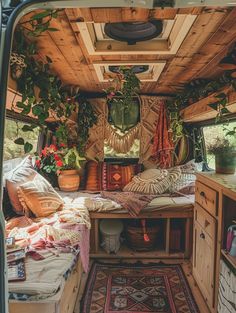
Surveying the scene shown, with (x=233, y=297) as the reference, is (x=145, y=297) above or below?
below

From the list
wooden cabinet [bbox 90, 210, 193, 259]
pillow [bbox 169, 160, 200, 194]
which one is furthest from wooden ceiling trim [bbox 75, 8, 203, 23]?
pillow [bbox 169, 160, 200, 194]

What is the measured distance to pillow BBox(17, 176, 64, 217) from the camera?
2.42 metres

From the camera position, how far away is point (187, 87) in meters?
3.23

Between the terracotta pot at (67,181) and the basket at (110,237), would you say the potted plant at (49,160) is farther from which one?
the basket at (110,237)

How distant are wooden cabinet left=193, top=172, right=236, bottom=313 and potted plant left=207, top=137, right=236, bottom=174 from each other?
10cm

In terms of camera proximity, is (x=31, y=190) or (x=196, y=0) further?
(x=31, y=190)

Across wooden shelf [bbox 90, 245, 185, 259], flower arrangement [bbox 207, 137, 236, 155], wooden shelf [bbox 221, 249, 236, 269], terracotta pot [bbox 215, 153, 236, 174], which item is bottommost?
wooden shelf [bbox 90, 245, 185, 259]

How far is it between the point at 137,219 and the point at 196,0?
9.33 ft

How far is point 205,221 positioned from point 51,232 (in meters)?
1.22

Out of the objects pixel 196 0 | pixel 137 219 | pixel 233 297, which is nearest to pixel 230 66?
pixel 196 0

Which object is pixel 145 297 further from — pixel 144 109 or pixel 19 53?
pixel 144 109

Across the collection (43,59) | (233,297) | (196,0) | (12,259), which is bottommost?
(233,297)

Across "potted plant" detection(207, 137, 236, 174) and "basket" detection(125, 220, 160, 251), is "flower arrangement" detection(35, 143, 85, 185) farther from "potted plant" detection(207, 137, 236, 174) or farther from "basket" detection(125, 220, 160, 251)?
"potted plant" detection(207, 137, 236, 174)

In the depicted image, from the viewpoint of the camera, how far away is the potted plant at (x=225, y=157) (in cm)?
232
